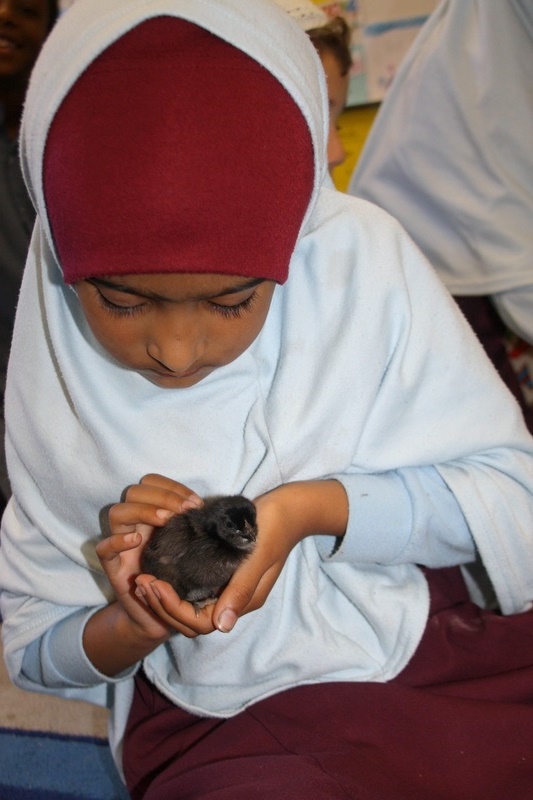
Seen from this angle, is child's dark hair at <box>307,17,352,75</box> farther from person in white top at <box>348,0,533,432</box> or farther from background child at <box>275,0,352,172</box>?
person in white top at <box>348,0,533,432</box>

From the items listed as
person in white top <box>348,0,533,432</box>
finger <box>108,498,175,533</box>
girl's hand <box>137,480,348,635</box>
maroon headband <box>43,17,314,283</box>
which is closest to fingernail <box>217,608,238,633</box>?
girl's hand <box>137,480,348,635</box>

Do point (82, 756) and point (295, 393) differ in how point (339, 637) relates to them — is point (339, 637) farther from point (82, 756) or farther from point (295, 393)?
point (82, 756)

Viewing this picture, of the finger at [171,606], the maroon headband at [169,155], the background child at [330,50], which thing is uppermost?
the maroon headband at [169,155]

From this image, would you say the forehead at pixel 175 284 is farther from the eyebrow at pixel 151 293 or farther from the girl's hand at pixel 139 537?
the girl's hand at pixel 139 537

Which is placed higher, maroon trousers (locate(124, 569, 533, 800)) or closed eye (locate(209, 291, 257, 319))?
closed eye (locate(209, 291, 257, 319))

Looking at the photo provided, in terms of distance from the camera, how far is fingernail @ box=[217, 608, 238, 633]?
0.80m

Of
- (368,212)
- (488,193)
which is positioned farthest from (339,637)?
(488,193)

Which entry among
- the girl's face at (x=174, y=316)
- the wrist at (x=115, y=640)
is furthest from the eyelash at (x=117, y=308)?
the wrist at (x=115, y=640)

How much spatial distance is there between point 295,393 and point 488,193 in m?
0.92

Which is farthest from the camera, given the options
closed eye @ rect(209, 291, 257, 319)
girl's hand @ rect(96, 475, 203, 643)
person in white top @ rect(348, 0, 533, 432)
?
person in white top @ rect(348, 0, 533, 432)

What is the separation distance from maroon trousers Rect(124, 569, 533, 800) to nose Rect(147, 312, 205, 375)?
51cm

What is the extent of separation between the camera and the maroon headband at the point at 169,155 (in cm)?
67

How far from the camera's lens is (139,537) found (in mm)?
885

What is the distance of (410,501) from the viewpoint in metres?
1.04
